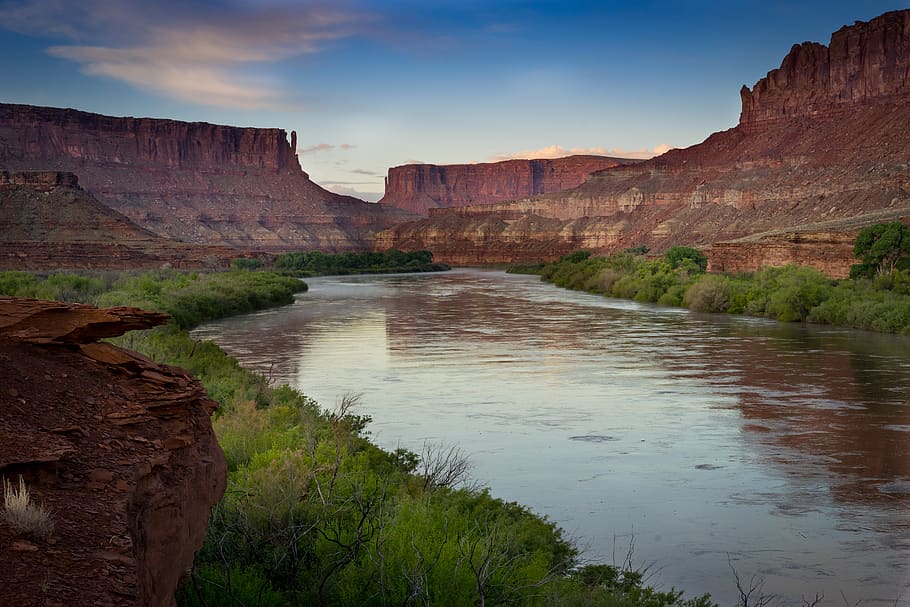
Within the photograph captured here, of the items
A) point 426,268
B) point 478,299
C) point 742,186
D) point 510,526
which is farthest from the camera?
point 426,268

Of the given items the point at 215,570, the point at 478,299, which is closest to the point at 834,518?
the point at 215,570

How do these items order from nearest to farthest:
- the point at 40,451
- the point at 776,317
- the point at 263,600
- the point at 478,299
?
1. the point at 40,451
2. the point at 263,600
3. the point at 776,317
4. the point at 478,299

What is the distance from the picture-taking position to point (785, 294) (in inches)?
1453

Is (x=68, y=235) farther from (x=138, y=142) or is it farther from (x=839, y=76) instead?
(x=138, y=142)

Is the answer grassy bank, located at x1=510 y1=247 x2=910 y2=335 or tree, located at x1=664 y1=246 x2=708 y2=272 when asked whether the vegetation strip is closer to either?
grassy bank, located at x1=510 y1=247 x2=910 y2=335

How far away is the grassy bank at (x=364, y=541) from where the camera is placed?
6367 millimetres

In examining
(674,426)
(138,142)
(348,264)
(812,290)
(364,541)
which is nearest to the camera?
(364,541)

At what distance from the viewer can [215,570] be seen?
630 centimetres

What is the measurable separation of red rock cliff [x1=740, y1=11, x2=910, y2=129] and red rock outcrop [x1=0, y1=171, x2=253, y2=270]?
70183 millimetres

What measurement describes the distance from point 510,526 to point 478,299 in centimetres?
4331

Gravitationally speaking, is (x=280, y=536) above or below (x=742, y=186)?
below

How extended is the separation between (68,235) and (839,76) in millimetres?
84639

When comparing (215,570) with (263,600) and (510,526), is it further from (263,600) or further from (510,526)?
(510,526)

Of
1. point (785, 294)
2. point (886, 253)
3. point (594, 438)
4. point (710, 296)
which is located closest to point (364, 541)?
point (594, 438)
